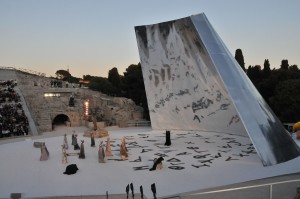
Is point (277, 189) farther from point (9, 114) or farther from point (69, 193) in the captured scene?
point (9, 114)

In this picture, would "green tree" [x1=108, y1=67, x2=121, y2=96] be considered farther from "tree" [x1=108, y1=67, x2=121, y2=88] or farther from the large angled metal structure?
the large angled metal structure

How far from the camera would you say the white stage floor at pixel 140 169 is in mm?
10735

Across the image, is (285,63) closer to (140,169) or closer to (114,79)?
(114,79)

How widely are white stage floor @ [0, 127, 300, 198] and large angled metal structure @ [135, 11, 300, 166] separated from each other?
1511 mm

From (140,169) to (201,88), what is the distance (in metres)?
10.2

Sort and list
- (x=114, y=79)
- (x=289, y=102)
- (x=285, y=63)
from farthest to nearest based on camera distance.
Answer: (x=114, y=79) → (x=285, y=63) → (x=289, y=102)

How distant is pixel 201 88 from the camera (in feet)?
71.5

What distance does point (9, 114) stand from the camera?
28.6 meters

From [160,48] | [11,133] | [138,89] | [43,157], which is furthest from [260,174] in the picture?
[138,89]

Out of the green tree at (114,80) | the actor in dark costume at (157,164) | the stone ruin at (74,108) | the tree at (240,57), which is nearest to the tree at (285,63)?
the tree at (240,57)

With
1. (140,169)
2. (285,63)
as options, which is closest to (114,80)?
(285,63)

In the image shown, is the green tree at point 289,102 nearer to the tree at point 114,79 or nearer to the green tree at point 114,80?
the green tree at point 114,80

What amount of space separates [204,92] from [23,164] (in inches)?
495

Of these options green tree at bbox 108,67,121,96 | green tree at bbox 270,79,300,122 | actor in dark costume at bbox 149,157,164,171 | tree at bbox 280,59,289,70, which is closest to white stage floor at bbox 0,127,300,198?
actor in dark costume at bbox 149,157,164,171
